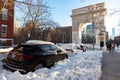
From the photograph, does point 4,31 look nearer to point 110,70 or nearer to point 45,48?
point 45,48

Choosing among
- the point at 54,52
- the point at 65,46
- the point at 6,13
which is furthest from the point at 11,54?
the point at 6,13

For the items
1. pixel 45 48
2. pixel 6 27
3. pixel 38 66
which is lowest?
pixel 38 66

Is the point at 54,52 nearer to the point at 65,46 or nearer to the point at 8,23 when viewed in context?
the point at 65,46

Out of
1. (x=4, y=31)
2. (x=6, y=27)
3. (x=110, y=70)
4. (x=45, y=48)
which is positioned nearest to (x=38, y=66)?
(x=45, y=48)

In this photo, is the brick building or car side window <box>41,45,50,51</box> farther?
the brick building

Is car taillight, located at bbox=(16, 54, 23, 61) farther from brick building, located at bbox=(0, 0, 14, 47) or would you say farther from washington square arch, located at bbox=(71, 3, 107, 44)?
washington square arch, located at bbox=(71, 3, 107, 44)

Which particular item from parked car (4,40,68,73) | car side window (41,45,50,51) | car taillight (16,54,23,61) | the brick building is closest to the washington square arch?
the brick building

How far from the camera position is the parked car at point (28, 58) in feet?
34.7

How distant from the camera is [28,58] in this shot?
34.9 feet

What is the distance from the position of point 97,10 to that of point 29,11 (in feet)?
72.1

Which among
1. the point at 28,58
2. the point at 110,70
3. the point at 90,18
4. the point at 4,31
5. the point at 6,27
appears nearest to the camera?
the point at 28,58

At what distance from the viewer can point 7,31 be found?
142ft

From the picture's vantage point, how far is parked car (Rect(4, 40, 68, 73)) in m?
10.6

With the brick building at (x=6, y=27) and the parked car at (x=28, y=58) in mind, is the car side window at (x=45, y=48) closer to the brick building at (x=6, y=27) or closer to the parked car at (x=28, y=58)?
the parked car at (x=28, y=58)
